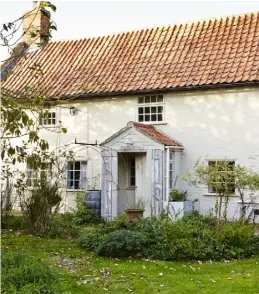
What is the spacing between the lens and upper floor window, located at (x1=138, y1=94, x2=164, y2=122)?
18938 millimetres

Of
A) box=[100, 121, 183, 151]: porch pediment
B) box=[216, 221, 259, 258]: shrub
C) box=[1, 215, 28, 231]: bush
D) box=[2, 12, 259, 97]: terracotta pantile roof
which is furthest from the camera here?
box=[2, 12, 259, 97]: terracotta pantile roof

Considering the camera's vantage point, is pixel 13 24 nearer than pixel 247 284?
Yes

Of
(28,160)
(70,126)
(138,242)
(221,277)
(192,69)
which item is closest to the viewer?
(28,160)

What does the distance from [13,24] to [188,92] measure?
42.1ft

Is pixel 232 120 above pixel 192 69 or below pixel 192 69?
below

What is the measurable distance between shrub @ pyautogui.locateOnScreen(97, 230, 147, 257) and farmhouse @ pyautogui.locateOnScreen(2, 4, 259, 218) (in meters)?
5.91

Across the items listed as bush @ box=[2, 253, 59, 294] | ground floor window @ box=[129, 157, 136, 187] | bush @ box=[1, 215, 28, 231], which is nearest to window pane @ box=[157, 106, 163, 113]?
ground floor window @ box=[129, 157, 136, 187]

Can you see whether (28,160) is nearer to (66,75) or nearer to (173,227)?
(173,227)

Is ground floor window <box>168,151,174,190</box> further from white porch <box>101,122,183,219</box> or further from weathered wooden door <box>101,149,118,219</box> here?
weathered wooden door <box>101,149,118,219</box>

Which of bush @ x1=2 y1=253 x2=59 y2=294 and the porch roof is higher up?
the porch roof

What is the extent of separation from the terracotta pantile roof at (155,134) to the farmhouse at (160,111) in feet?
0.22

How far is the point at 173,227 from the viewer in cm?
1113

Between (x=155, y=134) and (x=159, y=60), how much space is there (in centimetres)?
372

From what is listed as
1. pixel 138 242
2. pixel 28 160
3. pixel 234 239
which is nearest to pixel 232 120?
pixel 234 239
